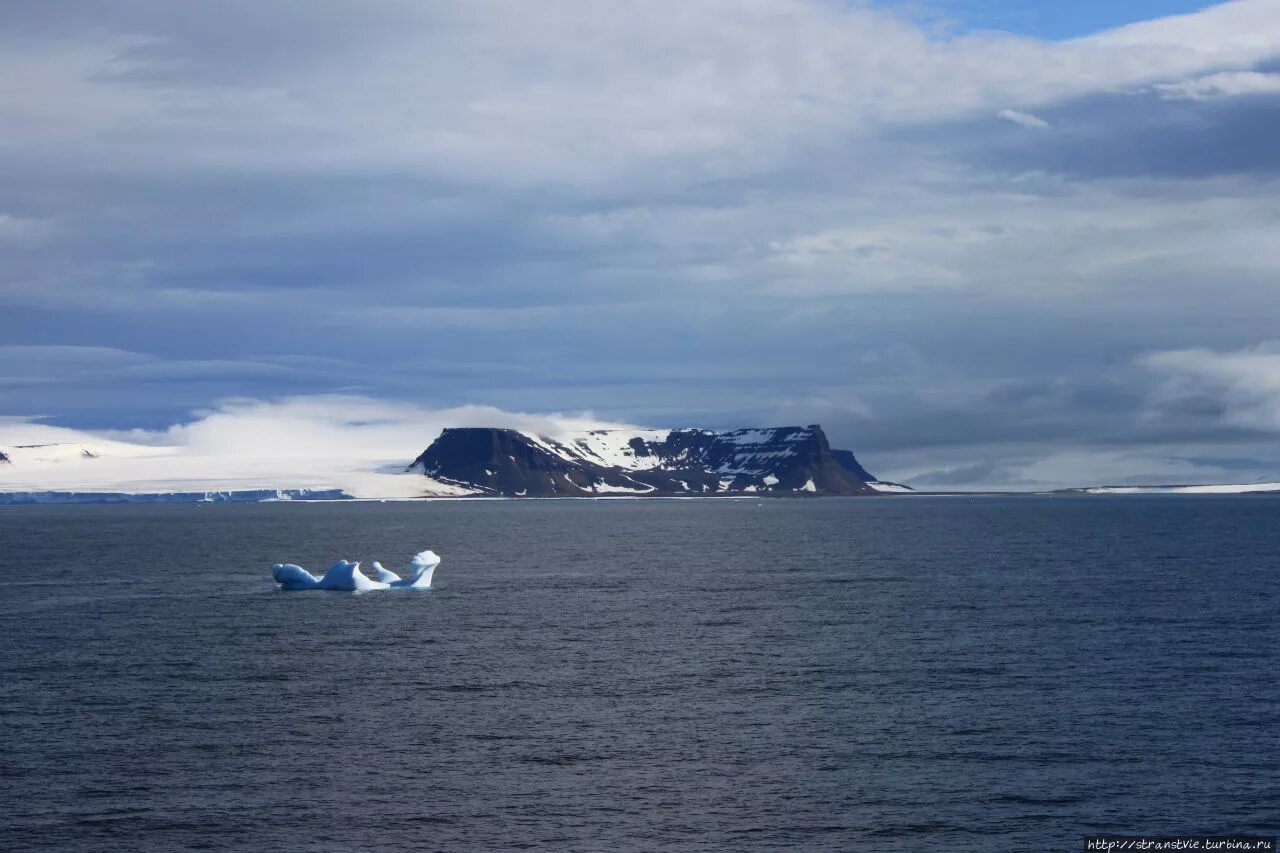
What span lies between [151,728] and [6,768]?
21.5 feet

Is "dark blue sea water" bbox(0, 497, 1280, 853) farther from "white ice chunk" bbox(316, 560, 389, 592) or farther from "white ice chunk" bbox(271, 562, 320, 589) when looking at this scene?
"white ice chunk" bbox(316, 560, 389, 592)

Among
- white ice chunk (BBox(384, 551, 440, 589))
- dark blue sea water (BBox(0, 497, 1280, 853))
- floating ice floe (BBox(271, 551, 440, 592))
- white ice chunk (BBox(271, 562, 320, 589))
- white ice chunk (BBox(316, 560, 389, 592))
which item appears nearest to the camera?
dark blue sea water (BBox(0, 497, 1280, 853))

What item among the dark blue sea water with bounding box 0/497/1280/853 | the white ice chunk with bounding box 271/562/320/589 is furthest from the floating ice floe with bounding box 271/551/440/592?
the dark blue sea water with bounding box 0/497/1280/853

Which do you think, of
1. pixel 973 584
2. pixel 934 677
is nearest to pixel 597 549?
pixel 973 584

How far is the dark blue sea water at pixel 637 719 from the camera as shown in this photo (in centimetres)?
3728

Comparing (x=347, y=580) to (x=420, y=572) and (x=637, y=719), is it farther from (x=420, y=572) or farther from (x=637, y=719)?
(x=637, y=719)

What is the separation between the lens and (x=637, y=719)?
166 feet

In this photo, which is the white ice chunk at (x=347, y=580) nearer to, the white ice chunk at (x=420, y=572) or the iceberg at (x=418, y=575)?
the iceberg at (x=418, y=575)

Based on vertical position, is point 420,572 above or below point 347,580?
above

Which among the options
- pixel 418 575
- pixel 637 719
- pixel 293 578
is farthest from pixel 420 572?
pixel 637 719

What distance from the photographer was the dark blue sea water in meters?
37.3

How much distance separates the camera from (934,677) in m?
59.2

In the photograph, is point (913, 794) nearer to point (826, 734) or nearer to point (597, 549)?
point (826, 734)

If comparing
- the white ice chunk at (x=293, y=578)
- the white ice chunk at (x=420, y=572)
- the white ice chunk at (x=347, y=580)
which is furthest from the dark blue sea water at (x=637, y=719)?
the white ice chunk at (x=420, y=572)
